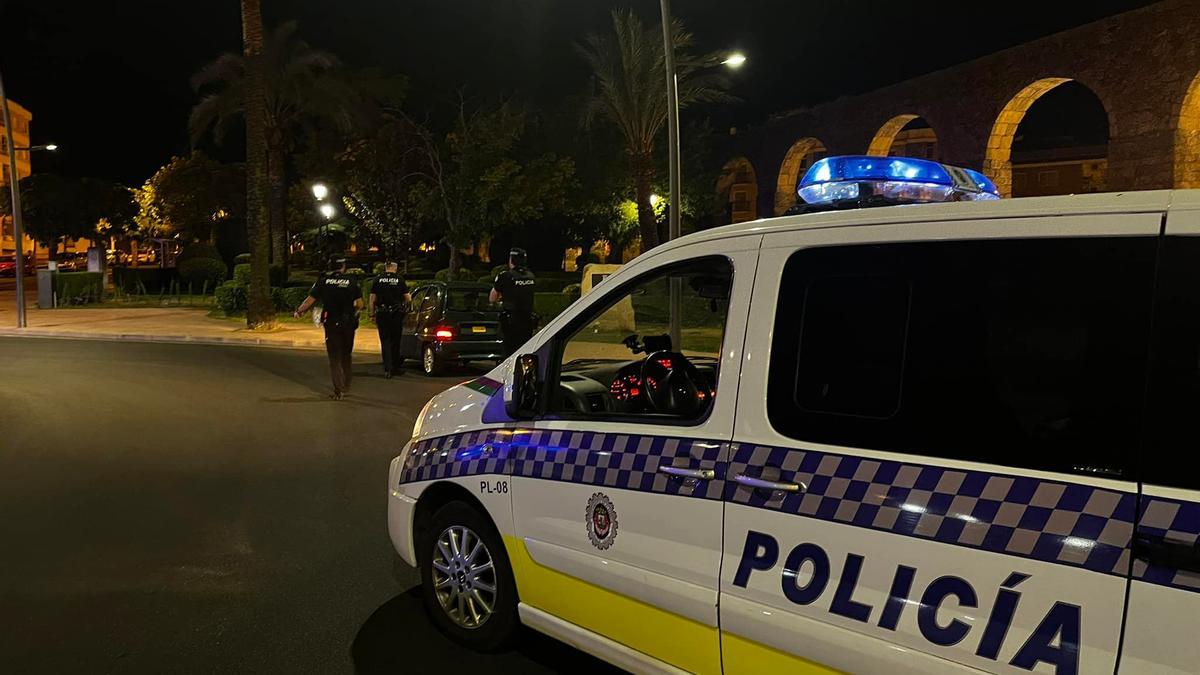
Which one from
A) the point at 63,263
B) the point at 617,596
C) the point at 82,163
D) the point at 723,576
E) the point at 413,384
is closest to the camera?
the point at 723,576

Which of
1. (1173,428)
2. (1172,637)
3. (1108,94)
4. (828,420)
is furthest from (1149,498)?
(1108,94)

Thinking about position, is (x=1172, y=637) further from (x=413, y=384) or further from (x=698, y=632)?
(x=413, y=384)

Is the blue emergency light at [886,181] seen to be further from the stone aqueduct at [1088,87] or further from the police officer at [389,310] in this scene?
the stone aqueduct at [1088,87]

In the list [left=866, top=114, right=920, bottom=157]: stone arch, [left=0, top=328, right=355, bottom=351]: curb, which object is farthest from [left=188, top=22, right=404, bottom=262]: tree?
[left=866, top=114, right=920, bottom=157]: stone arch

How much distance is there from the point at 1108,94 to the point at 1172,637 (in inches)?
874

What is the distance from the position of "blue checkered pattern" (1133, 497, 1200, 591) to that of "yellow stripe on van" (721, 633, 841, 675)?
897 mm

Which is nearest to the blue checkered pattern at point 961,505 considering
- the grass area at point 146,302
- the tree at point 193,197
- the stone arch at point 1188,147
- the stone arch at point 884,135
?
the stone arch at point 1188,147

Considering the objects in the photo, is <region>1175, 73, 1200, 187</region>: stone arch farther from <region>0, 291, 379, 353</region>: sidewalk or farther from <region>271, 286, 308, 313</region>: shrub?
<region>271, 286, 308, 313</region>: shrub

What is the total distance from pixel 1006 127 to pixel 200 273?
29025mm

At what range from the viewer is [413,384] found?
1259cm

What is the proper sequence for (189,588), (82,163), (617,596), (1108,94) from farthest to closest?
(82,163)
(1108,94)
(189,588)
(617,596)

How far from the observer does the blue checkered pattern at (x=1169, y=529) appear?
6.34ft

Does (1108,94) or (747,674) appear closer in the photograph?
(747,674)

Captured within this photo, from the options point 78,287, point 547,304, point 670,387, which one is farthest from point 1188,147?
point 78,287
